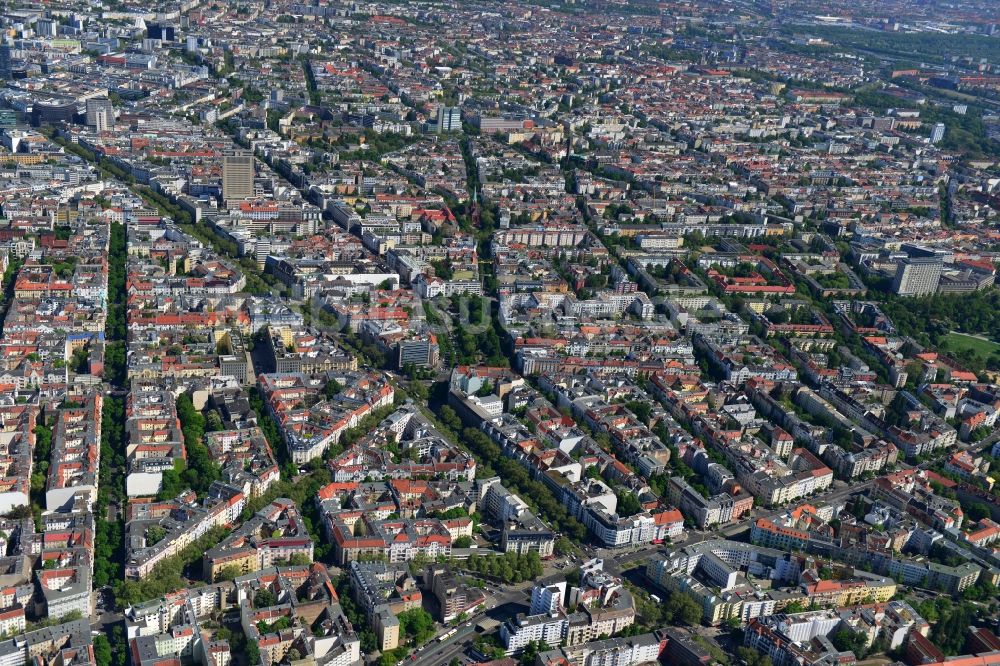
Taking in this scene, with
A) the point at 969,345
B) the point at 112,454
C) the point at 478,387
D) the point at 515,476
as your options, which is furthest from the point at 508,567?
the point at 969,345

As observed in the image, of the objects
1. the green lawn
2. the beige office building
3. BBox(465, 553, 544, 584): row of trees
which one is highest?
the beige office building

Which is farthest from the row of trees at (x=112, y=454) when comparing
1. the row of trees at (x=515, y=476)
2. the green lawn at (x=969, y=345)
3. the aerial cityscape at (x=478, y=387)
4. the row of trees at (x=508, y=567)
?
the green lawn at (x=969, y=345)

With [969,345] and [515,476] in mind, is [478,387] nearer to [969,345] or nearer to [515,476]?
[515,476]

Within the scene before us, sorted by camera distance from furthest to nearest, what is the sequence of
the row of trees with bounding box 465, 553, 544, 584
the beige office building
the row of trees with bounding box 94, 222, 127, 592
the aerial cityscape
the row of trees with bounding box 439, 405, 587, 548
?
the beige office building < the row of trees with bounding box 439, 405, 587, 548 < the row of trees with bounding box 465, 553, 544, 584 < the row of trees with bounding box 94, 222, 127, 592 < the aerial cityscape

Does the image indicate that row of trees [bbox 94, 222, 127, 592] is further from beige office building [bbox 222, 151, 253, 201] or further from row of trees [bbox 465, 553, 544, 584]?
beige office building [bbox 222, 151, 253, 201]

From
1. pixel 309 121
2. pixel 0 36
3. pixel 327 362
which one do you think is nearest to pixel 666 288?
pixel 327 362

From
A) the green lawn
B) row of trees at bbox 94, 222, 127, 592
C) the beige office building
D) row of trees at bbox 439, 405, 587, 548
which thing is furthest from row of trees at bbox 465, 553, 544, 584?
the beige office building

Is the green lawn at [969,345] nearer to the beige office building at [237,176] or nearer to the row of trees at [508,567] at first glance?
the row of trees at [508,567]

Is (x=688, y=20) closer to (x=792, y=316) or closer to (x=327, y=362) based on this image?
(x=792, y=316)
